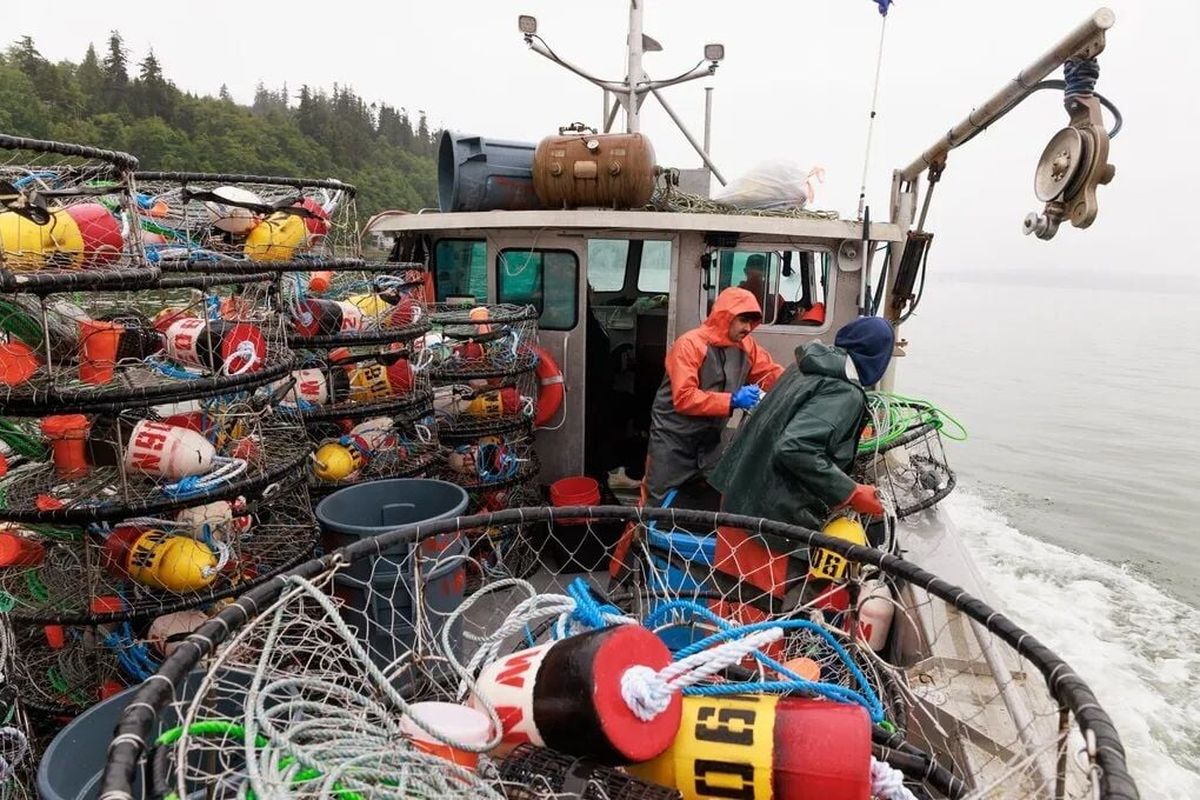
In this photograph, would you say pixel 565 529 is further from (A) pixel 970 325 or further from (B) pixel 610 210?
(A) pixel 970 325

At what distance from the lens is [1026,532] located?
10.3 m

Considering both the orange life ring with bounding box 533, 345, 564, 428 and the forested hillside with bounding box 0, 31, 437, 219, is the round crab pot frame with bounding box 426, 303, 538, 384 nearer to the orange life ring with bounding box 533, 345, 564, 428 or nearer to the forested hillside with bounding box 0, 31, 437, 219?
the orange life ring with bounding box 533, 345, 564, 428

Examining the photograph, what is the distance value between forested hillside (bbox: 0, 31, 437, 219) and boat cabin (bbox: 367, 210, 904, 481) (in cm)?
4133

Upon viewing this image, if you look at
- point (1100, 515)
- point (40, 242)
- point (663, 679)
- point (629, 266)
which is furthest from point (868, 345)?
point (1100, 515)

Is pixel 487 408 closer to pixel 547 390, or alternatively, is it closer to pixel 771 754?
pixel 547 390

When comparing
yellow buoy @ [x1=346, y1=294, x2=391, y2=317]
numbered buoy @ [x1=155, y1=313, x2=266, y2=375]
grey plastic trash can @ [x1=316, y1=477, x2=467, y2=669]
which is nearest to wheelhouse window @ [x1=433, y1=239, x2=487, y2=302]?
yellow buoy @ [x1=346, y1=294, x2=391, y2=317]

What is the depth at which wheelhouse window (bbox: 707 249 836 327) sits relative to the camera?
5227 millimetres

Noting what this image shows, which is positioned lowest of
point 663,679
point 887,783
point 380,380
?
point 887,783

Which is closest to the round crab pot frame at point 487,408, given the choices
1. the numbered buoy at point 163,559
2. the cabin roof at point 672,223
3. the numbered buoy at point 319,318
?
the numbered buoy at point 319,318

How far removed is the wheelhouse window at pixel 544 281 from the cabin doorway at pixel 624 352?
1.32ft

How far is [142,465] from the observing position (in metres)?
2.65

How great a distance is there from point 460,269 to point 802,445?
3682 mm

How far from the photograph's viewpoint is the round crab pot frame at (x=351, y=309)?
12.3 ft

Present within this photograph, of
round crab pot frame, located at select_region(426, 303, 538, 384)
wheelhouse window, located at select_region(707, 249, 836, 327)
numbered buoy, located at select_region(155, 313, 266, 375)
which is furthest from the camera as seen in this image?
wheelhouse window, located at select_region(707, 249, 836, 327)
